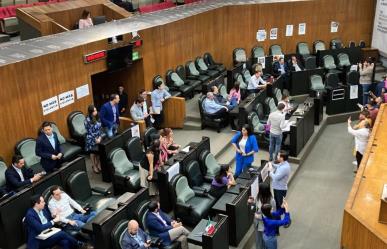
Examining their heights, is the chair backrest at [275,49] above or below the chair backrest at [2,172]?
above

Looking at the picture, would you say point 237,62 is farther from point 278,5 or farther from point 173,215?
point 173,215

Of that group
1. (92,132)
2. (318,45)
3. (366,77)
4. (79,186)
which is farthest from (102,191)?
(318,45)

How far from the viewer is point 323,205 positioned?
8.32 metres

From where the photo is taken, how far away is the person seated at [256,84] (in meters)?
11.8

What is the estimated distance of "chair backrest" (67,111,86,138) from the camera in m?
8.99

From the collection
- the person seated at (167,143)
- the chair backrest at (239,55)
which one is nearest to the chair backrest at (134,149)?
the person seated at (167,143)

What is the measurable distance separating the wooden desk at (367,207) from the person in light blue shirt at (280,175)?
3.43ft

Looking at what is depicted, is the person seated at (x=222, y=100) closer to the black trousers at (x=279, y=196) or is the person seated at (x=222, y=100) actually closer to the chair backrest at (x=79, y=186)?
the black trousers at (x=279, y=196)

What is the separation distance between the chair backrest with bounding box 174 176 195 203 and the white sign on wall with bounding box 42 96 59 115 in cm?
309

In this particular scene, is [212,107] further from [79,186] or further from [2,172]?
[2,172]

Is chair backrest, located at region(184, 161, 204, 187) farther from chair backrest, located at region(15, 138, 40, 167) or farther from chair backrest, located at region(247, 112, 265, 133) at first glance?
chair backrest, located at region(15, 138, 40, 167)

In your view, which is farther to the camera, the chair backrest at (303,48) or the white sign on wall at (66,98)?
the chair backrest at (303,48)

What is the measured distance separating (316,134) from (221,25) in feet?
17.0

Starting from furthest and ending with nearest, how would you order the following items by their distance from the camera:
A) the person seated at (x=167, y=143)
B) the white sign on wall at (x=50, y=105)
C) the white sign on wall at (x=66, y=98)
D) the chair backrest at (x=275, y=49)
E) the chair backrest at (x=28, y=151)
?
the chair backrest at (x=275, y=49) < the white sign on wall at (x=66, y=98) < the white sign on wall at (x=50, y=105) < the person seated at (x=167, y=143) < the chair backrest at (x=28, y=151)
